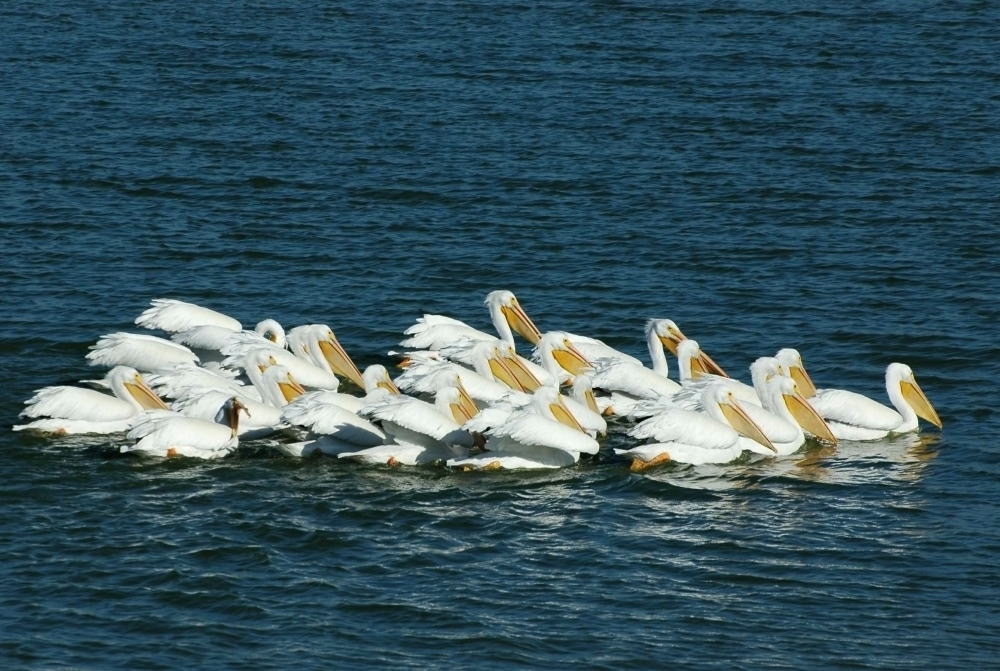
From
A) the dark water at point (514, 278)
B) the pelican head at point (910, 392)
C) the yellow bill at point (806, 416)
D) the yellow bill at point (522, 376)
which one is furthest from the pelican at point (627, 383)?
the pelican head at point (910, 392)

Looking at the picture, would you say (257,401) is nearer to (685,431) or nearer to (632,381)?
(632,381)

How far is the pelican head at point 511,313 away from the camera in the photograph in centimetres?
1493

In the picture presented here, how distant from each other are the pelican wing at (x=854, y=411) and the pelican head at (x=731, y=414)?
0.72 meters

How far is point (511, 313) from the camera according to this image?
592 inches

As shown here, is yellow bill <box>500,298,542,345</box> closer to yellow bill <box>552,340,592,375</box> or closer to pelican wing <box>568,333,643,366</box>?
pelican wing <box>568,333,643,366</box>

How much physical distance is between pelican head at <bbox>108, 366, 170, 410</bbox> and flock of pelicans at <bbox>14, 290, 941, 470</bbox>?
1cm

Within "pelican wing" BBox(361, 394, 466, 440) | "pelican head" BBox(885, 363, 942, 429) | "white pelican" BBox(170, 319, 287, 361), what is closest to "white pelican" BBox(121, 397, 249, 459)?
"pelican wing" BBox(361, 394, 466, 440)

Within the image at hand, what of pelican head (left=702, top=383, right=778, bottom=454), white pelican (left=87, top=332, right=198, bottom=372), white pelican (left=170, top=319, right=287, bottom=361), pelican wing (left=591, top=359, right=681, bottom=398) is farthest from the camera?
white pelican (left=170, top=319, right=287, bottom=361)

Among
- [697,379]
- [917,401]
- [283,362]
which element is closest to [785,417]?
[697,379]

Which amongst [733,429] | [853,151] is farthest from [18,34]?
[733,429]

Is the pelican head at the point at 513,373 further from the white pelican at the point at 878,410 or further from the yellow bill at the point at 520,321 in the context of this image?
the white pelican at the point at 878,410

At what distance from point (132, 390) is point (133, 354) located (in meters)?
0.99

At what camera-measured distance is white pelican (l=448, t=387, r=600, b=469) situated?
465 inches

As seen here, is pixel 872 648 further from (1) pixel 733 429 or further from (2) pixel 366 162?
(2) pixel 366 162
